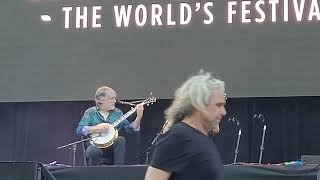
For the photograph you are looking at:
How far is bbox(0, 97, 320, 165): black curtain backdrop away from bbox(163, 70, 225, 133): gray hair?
16.8ft

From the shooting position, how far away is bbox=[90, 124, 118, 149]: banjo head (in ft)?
19.3

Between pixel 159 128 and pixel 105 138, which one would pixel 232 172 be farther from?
pixel 159 128

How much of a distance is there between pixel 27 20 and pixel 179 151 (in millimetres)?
6088

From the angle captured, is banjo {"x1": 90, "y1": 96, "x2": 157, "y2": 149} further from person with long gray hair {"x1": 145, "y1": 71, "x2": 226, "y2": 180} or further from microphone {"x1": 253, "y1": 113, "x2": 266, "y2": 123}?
person with long gray hair {"x1": 145, "y1": 71, "x2": 226, "y2": 180}

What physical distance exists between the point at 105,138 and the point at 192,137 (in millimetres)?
3511

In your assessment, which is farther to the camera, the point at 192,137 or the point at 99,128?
the point at 99,128

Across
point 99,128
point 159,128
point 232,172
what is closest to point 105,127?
point 99,128

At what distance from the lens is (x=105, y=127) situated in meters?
6.00

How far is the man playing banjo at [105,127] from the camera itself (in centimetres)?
592

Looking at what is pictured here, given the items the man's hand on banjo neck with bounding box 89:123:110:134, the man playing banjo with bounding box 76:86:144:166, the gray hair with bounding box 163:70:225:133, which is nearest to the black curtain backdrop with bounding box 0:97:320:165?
the man playing banjo with bounding box 76:86:144:166

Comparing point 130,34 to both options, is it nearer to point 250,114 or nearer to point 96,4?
point 96,4

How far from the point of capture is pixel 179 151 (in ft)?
8.07

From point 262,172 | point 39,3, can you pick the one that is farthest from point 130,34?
point 262,172

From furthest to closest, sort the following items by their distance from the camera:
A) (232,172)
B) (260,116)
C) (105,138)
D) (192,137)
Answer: (260,116), (105,138), (232,172), (192,137)
